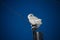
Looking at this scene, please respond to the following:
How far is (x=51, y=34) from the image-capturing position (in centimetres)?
146

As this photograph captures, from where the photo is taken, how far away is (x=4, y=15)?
4.71 feet

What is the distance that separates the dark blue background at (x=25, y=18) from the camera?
1421 millimetres

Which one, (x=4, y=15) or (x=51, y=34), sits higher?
(x=4, y=15)

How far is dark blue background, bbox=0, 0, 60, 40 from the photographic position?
4.66ft

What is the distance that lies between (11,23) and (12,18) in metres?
0.07

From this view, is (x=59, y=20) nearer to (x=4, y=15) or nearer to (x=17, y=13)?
(x=17, y=13)

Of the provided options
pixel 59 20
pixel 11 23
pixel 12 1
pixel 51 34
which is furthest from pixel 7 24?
pixel 59 20

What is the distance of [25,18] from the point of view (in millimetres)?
1449

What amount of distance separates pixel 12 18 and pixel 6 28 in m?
0.15

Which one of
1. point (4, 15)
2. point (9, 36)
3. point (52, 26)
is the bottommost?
point (9, 36)

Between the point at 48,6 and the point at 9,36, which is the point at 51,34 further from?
the point at 9,36

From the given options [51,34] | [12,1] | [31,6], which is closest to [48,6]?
[31,6]

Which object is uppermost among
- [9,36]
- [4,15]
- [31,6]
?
[31,6]

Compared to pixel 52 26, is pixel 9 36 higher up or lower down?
lower down
